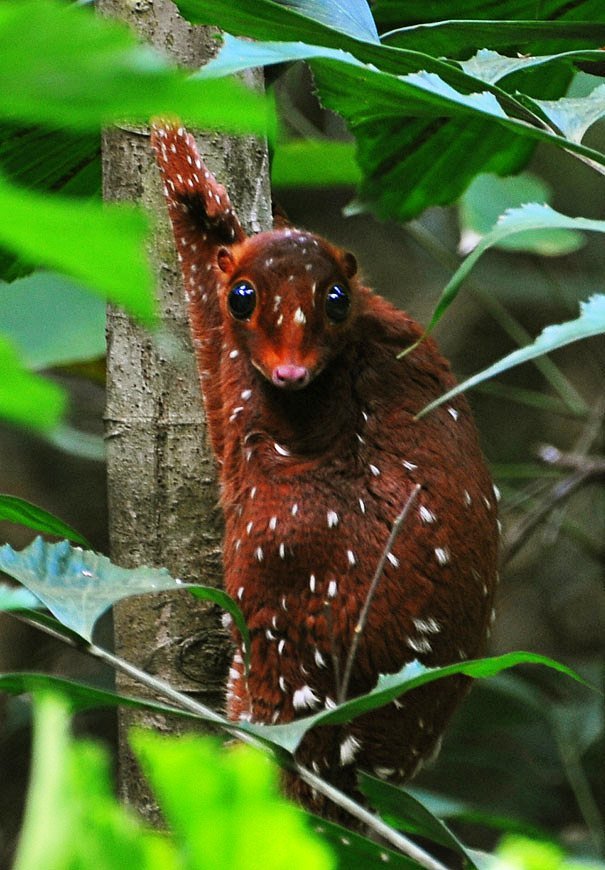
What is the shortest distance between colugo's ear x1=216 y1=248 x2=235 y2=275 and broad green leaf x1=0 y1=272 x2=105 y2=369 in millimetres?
699

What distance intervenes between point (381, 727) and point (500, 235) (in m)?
0.92

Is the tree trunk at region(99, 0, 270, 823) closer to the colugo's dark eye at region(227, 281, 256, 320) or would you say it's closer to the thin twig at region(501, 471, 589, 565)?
the colugo's dark eye at region(227, 281, 256, 320)

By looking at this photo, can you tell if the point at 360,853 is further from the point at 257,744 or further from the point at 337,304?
the point at 337,304

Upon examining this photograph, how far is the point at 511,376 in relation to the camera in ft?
16.4

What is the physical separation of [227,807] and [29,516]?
90cm

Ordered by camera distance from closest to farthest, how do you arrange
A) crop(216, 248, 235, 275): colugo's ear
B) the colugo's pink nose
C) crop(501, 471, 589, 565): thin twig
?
1. the colugo's pink nose
2. crop(216, 248, 235, 275): colugo's ear
3. crop(501, 471, 589, 565): thin twig

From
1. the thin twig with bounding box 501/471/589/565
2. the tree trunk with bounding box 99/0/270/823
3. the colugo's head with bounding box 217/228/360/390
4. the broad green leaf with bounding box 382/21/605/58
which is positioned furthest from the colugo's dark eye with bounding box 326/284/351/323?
the thin twig with bounding box 501/471/589/565

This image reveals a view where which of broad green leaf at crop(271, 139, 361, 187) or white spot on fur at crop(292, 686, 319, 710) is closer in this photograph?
white spot on fur at crop(292, 686, 319, 710)

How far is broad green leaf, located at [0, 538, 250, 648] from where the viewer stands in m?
1.04

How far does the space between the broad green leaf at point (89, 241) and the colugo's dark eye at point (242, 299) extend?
141cm

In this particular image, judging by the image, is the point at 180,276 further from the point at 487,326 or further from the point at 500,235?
the point at 487,326

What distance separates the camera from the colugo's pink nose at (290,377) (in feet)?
5.25

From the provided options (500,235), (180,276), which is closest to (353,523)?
(180,276)

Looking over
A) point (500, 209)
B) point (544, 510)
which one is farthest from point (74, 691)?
point (500, 209)
